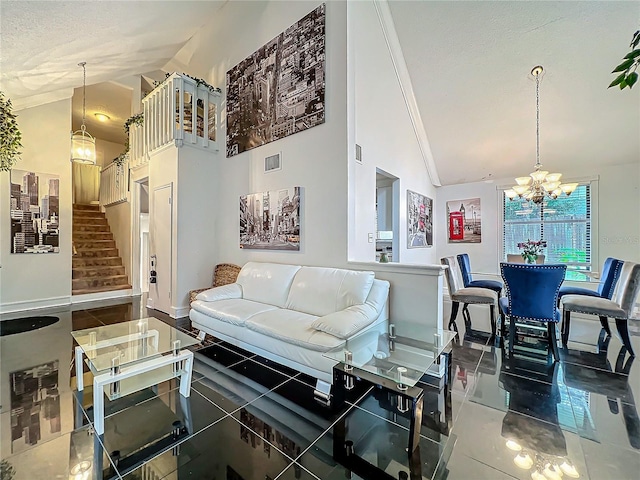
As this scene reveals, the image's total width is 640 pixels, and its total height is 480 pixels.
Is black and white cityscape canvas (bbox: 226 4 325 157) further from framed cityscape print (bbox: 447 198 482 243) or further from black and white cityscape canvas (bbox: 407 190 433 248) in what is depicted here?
framed cityscape print (bbox: 447 198 482 243)

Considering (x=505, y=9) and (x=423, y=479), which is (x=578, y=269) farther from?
(x=423, y=479)

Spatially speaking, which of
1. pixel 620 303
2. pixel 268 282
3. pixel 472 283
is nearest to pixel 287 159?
pixel 268 282

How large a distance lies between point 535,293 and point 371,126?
3.02 meters

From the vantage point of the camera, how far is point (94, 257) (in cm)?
671

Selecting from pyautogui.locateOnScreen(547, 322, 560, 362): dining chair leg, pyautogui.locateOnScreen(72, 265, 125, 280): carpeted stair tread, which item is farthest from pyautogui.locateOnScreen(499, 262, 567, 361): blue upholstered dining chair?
pyautogui.locateOnScreen(72, 265, 125, 280): carpeted stair tread

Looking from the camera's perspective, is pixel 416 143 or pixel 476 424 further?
pixel 416 143

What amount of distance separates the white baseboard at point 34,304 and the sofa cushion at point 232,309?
3.69 m

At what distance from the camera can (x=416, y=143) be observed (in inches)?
231

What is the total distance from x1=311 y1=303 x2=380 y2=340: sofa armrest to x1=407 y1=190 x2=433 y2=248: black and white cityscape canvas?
3.16 meters

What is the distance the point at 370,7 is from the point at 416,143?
261 cm

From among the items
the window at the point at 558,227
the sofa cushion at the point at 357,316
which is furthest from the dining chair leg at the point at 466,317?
the window at the point at 558,227

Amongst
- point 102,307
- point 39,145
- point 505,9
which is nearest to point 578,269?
point 505,9

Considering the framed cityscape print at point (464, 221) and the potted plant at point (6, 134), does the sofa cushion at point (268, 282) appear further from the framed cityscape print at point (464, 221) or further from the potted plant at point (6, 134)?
the framed cityscape print at point (464, 221)

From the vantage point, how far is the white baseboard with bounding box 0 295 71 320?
4723mm
